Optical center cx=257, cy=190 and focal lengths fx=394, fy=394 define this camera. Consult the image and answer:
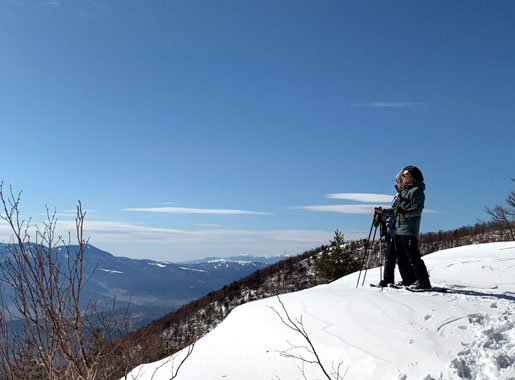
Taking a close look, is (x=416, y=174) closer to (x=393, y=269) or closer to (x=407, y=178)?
(x=407, y=178)

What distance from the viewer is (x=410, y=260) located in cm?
645

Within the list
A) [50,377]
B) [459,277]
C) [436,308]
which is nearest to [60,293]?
[50,377]

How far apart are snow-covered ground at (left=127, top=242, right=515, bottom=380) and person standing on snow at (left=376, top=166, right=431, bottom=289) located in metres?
0.49

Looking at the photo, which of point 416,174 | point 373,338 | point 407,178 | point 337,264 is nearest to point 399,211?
point 407,178

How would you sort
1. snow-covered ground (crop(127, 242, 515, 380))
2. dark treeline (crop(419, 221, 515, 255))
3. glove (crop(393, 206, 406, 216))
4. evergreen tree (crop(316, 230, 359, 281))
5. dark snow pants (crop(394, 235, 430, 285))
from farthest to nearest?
1. dark treeline (crop(419, 221, 515, 255))
2. evergreen tree (crop(316, 230, 359, 281))
3. glove (crop(393, 206, 406, 216))
4. dark snow pants (crop(394, 235, 430, 285))
5. snow-covered ground (crop(127, 242, 515, 380))

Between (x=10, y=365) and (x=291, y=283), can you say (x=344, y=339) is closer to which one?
(x=10, y=365)

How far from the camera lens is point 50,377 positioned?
305 centimetres

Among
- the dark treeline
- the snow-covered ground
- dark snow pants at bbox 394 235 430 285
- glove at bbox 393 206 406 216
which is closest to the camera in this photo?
the snow-covered ground

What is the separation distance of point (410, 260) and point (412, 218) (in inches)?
27.1

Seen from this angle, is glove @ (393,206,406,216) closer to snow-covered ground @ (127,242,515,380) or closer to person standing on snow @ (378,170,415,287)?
person standing on snow @ (378,170,415,287)

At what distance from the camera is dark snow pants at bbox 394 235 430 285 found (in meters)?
6.36

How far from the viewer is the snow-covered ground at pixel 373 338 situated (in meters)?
3.78

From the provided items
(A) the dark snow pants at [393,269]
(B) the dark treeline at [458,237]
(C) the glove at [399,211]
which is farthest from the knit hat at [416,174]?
(B) the dark treeline at [458,237]

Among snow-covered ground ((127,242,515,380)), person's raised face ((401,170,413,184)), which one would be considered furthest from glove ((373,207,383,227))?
snow-covered ground ((127,242,515,380))
